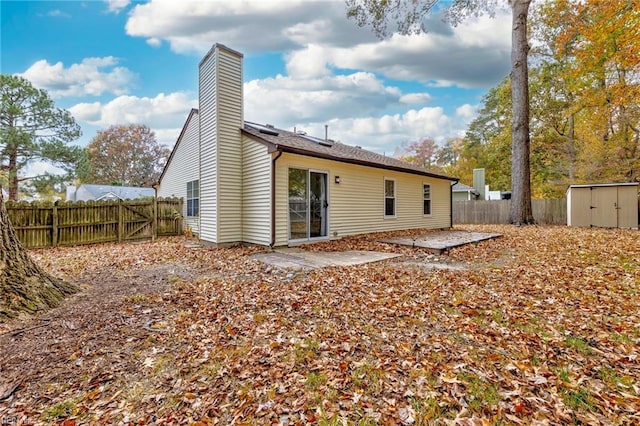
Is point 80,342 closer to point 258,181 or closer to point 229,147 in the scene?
point 258,181

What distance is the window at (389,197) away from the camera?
10808 millimetres

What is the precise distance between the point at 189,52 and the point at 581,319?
11.5 metres

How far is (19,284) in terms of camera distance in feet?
11.0

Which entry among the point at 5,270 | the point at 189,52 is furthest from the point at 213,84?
Answer: the point at 5,270

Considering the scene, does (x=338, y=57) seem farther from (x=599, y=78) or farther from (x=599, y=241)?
(x=599, y=78)

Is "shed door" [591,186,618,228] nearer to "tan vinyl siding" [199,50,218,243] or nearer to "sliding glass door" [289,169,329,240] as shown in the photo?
"sliding glass door" [289,169,329,240]

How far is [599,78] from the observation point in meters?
15.1

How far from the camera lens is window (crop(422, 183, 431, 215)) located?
12.6 m

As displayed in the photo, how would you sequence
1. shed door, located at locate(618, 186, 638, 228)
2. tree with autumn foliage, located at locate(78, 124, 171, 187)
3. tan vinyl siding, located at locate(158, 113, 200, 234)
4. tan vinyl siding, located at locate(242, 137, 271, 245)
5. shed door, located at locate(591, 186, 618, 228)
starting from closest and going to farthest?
tan vinyl siding, located at locate(242, 137, 271, 245), tan vinyl siding, located at locate(158, 113, 200, 234), shed door, located at locate(618, 186, 638, 228), shed door, located at locate(591, 186, 618, 228), tree with autumn foliage, located at locate(78, 124, 171, 187)

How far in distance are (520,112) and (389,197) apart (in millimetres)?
7096

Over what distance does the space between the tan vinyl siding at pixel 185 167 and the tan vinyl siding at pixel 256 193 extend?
8.27ft

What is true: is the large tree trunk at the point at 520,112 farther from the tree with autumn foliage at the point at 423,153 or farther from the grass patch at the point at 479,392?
the tree with autumn foliage at the point at 423,153

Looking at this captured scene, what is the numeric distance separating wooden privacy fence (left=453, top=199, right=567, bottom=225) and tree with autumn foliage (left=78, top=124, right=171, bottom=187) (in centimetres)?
2928

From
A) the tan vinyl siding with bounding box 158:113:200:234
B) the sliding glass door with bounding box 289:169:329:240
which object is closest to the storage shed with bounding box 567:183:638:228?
the sliding glass door with bounding box 289:169:329:240
